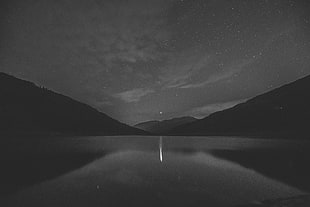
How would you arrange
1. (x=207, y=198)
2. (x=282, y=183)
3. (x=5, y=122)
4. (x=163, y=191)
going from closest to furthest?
(x=207, y=198), (x=163, y=191), (x=282, y=183), (x=5, y=122)

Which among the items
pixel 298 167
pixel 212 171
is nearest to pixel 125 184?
pixel 212 171

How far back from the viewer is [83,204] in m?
15.0

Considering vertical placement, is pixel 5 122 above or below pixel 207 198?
above

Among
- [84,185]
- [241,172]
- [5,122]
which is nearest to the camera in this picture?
[84,185]

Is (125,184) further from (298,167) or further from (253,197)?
(298,167)

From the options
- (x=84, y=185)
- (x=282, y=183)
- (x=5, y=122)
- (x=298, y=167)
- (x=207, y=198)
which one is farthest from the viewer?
(x=5, y=122)

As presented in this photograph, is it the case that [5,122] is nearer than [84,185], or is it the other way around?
[84,185]

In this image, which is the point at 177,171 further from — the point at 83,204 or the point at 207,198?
the point at 83,204

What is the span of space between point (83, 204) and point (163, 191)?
6196 millimetres

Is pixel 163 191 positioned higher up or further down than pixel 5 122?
further down

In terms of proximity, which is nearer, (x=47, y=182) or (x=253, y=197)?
(x=253, y=197)

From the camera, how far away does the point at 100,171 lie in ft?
91.9

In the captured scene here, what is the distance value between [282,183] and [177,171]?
11.0 meters

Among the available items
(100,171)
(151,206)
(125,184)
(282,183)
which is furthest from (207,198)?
(100,171)
